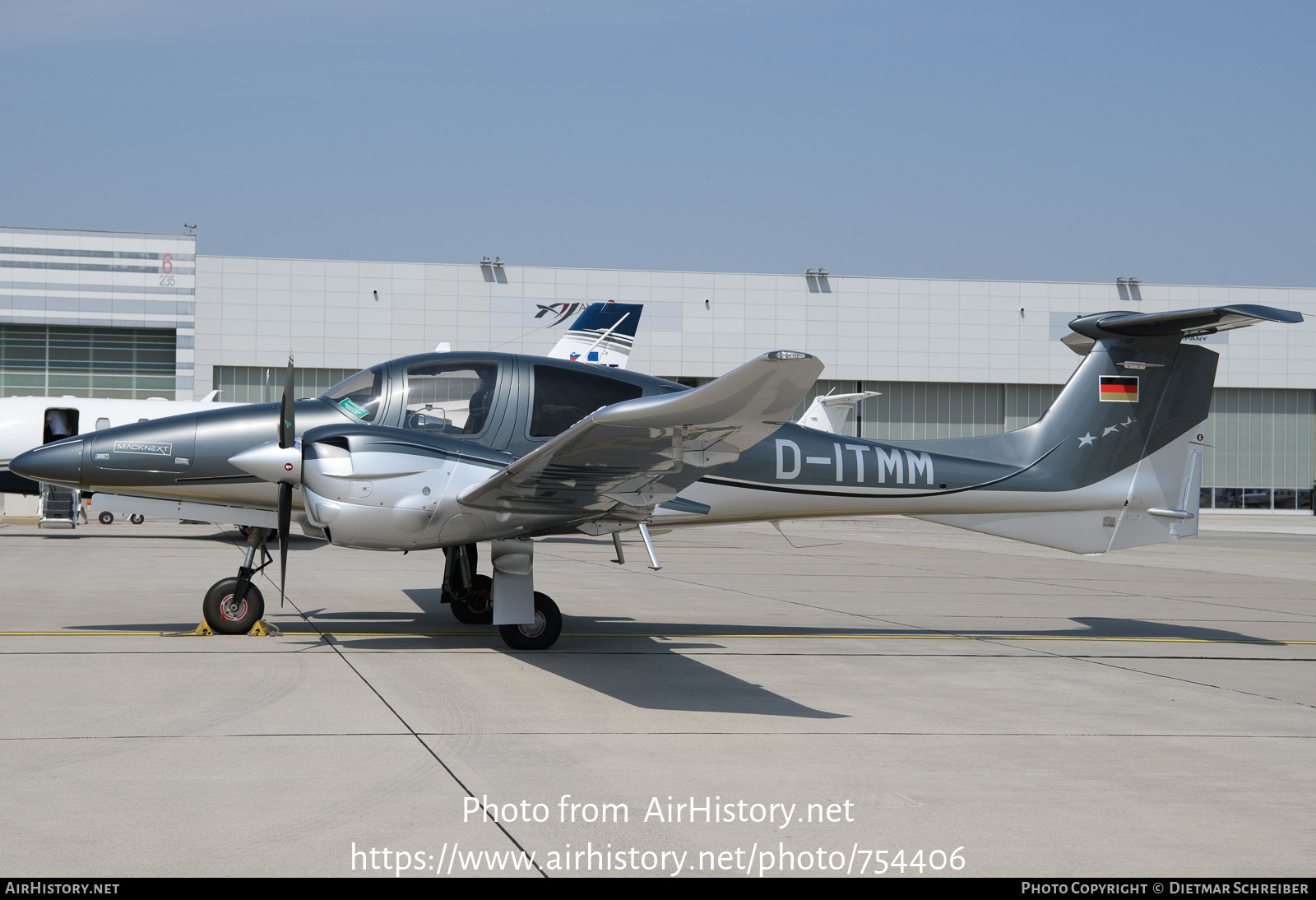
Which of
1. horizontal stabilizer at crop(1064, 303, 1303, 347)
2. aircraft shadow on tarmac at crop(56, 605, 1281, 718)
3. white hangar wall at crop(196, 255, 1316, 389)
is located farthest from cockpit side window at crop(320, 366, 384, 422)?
white hangar wall at crop(196, 255, 1316, 389)

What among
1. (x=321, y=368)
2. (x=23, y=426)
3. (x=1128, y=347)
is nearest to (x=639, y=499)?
(x=1128, y=347)

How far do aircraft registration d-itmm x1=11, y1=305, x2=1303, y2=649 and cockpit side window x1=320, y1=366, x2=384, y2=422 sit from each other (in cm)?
2

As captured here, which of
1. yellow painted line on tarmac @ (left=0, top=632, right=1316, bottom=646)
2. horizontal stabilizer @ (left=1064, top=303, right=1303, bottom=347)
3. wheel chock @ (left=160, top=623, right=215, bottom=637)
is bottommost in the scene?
yellow painted line on tarmac @ (left=0, top=632, right=1316, bottom=646)

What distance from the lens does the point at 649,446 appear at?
742 cm

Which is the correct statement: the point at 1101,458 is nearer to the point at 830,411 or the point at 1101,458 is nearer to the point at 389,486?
the point at 389,486

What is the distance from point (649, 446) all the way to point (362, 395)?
10.9 ft

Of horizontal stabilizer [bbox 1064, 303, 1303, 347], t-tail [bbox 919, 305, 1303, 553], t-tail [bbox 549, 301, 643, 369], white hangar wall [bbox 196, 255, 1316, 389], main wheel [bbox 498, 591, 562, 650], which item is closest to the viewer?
main wheel [bbox 498, 591, 562, 650]

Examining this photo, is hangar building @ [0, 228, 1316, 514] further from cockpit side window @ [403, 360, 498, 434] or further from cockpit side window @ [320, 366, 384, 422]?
cockpit side window @ [403, 360, 498, 434]

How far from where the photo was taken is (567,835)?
414 centimetres

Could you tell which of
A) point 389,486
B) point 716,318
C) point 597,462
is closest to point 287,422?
point 389,486

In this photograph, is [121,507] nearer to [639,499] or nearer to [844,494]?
[639,499]

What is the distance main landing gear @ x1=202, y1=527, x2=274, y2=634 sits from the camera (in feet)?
30.3

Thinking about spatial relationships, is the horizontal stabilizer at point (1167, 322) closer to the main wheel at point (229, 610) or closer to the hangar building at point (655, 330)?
the main wheel at point (229, 610)

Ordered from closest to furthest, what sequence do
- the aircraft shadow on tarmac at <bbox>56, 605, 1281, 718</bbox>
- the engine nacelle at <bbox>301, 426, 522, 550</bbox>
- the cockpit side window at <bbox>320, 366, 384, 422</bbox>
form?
1. the aircraft shadow on tarmac at <bbox>56, 605, 1281, 718</bbox>
2. the engine nacelle at <bbox>301, 426, 522, 550</bbox>
3. the cockpit side window at <bbox>320, 366, 384, 422</bbox>
